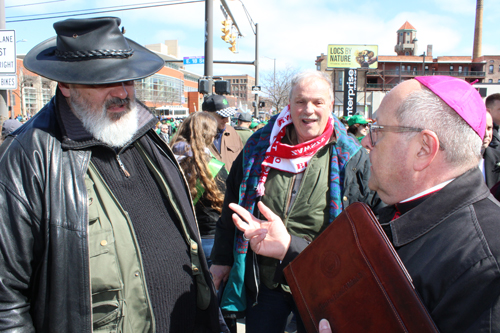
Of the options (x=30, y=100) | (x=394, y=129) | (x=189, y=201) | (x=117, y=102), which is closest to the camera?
(x=394, y=129)

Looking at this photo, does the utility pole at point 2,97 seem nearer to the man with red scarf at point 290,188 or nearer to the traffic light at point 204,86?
the traffic light at point 204,86

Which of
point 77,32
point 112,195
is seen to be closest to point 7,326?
point 112,195

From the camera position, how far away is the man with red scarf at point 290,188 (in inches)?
82.8

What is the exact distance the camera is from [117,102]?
5.86 ft

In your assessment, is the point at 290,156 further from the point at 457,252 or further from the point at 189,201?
the point at 457,252

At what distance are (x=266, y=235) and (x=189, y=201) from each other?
0.56m

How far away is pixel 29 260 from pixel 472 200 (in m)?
1.65

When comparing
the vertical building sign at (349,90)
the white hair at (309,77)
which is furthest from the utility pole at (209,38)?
the vertical building sign at (349,90)

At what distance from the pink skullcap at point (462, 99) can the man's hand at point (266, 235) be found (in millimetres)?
990

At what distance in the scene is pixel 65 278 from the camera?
4.38 feet

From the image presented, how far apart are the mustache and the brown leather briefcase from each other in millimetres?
1256

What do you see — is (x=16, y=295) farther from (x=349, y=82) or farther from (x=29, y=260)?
(x=349, y=82)

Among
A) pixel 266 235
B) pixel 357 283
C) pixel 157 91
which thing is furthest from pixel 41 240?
pixel 157 91

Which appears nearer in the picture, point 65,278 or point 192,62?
point 65,278
